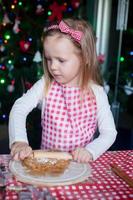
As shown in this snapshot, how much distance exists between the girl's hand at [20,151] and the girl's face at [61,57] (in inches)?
13.8

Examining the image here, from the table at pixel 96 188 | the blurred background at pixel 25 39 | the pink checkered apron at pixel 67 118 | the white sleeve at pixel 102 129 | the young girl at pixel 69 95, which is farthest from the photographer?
the blurred background at pixel 25 39

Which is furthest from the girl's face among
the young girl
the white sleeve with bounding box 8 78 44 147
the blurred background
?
the blurred background

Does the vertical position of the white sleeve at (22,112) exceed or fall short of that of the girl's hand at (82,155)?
it exceeds it

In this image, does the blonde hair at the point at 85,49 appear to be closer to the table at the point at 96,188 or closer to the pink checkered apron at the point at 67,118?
the pink checkered apron at the point at 67,118

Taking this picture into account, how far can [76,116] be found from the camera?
1.70 metres

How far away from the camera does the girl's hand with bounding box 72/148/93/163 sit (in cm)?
126

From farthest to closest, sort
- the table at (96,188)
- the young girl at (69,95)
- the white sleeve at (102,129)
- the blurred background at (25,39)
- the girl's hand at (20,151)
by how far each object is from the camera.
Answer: the blurred background at (25,39), the young girl at (69,95), the white sleeve at (102,129), the girl's hand at (20,151), the table at (96,188)

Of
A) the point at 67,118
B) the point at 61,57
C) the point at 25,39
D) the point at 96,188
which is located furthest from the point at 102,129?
the point at 25,39

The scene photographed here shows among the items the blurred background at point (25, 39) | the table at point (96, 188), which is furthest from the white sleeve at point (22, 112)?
the blurred background at point (25, 39)

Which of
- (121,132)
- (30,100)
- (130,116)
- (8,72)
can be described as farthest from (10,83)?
(30,100)

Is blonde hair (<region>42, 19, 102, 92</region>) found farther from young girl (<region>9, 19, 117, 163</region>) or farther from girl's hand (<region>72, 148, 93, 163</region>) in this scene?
girl's hand (<region>72, 148, 93, 163</region>)

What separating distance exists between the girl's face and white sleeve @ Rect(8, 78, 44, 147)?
5.7 inches

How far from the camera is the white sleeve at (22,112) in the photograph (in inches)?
55.1

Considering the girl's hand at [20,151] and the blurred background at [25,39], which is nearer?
the girl's hand at [20,151]
